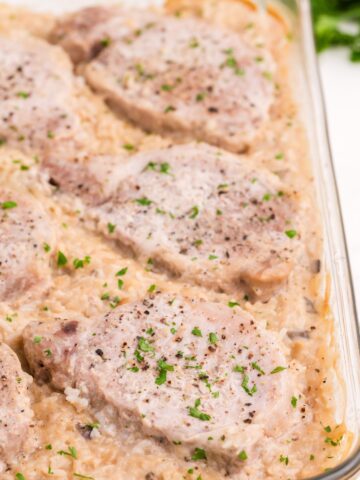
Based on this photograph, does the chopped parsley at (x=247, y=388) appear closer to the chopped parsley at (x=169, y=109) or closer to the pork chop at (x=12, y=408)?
the pork chop at (x=12, y=408)

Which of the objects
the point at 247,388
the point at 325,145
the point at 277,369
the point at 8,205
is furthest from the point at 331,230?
the point at 8,205

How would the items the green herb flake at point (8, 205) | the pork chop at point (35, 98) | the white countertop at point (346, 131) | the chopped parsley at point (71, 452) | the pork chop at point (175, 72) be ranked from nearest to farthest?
the chopped parsley at point (71, 452) < the green herb flake at point (8, 205) < the pork chop at point (35, 98) < the pork chop at point (175, 72) < the white countertop at point (346, 131)

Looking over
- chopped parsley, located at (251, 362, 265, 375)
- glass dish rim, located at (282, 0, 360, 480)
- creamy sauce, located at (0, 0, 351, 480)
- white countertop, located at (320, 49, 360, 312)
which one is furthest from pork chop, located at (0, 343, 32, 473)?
white countertop, located at (320, 49, 360, 312)

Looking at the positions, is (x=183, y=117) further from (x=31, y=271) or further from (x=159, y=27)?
(x=31, y=271)

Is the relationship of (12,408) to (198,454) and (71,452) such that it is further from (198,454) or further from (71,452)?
(198,454)

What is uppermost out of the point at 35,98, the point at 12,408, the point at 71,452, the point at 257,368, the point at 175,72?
the point at 175,72

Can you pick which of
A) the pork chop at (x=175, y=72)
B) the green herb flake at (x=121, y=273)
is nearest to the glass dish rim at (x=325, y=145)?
the pork chop at (x=175, y=72)
